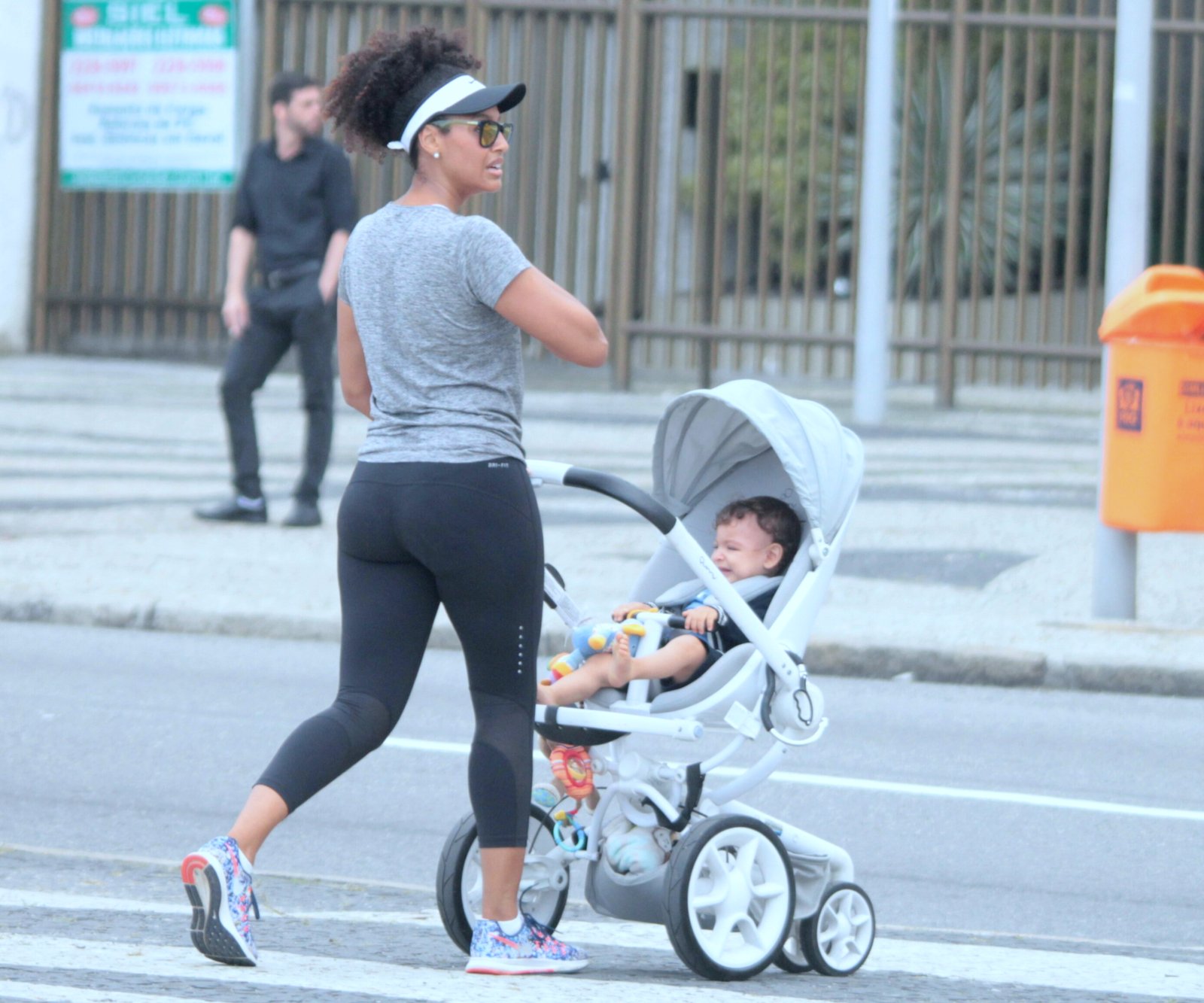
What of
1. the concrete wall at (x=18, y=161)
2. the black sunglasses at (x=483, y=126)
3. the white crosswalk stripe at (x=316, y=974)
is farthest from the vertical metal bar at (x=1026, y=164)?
the white crosswalk stripe at (x=316, y=974)

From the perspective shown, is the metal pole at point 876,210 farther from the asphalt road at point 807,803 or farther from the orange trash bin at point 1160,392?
the asphalt road at point 807,803

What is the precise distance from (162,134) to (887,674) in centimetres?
1132

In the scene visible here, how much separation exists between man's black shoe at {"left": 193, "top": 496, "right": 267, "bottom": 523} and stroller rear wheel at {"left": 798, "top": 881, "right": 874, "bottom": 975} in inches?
262

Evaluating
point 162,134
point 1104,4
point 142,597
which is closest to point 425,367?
point 142,597

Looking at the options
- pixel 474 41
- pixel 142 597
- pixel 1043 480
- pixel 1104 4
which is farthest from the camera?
pixel 474 41

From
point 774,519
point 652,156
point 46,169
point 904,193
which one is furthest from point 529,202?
point 774,519

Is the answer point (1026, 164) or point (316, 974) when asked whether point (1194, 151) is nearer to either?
point (1026, 164)

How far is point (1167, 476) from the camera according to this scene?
846 cm

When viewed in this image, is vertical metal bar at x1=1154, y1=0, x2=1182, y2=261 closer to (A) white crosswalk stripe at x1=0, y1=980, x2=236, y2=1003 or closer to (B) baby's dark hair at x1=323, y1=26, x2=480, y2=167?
(B) baby's dark hair at x1=323, y1=26, x2=480, y2=167

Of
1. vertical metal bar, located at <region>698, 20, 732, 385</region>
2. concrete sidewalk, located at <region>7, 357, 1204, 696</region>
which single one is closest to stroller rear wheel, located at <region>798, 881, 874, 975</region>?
concrete sidewalk, located at <region>7, 357, 1204, 696</region>

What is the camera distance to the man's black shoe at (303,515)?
10.6 meters

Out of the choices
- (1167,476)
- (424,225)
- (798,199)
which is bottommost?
(1167,476)

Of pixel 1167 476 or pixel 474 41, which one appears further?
pixel 474 41

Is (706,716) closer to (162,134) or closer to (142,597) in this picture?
(142,597)
